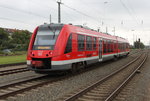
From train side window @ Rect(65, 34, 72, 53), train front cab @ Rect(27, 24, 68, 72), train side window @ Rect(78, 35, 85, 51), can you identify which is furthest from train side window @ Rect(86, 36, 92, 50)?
train front cab @ Rect(27, 24, 68, 72)

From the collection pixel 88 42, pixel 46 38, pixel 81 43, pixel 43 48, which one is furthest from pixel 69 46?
pixel 88 42

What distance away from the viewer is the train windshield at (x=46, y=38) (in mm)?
11019

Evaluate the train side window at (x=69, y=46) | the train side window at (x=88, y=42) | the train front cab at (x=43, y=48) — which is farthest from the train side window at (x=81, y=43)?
the train front cab at (x=43, y=48)

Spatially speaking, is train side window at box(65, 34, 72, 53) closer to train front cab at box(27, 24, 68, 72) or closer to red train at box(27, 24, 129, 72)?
red train at box(27, 24, 129, 72)

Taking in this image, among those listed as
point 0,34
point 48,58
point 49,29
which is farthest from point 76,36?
point 0,34

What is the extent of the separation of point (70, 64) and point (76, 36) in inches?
78.1

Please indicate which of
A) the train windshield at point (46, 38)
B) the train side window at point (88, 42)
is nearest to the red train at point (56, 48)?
the train windshield at point (46, 38)

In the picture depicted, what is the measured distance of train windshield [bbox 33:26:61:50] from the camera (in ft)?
36.2

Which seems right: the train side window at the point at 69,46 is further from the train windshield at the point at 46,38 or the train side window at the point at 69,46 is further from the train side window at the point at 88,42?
the train side window at the point at 88,42

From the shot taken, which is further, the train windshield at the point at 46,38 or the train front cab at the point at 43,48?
the train windshield at the point at 46,38

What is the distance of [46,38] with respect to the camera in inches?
448

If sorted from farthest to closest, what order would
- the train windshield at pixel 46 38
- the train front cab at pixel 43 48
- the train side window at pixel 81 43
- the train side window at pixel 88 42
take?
the train side window at pixel 88 42
the train side window at pixel 81 43
the train windshield at pixel 46 38
the train front cab at pixel 43 48

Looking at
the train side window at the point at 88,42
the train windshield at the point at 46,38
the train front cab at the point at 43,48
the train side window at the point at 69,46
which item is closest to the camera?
the train front cab at the point at 43,48

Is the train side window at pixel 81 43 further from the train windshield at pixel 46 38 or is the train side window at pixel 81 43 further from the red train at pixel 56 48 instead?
the train windshield at pixel 46 38
